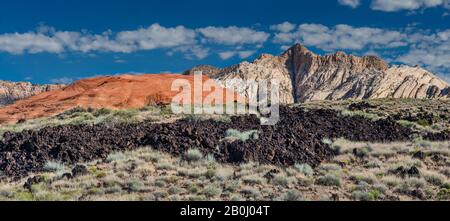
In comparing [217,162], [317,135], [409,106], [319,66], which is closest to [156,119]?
[317,135]

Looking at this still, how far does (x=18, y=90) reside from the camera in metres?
143

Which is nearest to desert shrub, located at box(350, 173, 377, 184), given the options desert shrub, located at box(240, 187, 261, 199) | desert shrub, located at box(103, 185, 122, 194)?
desert shrub, located at box(240, 187, 261, 199)

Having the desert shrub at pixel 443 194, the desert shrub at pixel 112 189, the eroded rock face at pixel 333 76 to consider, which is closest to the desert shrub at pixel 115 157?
the desert shrub at pixel 112 189

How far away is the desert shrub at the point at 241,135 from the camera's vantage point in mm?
23323

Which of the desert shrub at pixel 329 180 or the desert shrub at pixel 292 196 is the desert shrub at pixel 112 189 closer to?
the desert shrub at pixel 292 196

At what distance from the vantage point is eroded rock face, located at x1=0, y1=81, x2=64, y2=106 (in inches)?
5423

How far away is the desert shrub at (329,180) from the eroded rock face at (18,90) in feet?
419

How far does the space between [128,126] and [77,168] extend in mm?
9946

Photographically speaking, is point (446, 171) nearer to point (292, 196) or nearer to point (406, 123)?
point (292, 196)

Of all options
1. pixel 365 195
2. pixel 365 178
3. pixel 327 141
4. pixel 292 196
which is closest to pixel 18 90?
pixel 327 141

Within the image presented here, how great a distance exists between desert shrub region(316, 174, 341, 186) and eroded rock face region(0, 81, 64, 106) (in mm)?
127714

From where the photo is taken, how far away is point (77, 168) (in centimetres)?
1773

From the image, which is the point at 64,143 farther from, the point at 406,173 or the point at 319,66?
the point at 319,66

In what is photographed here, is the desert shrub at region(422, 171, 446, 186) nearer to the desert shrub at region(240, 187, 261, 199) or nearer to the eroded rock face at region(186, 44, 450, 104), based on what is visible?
the desert shrub at region(240, 187, 261, 199)
